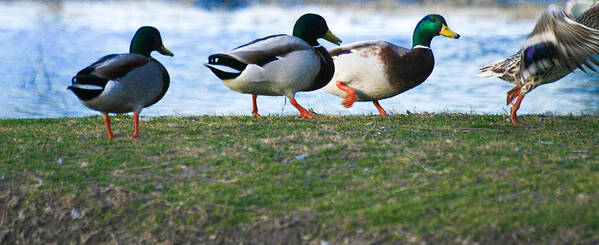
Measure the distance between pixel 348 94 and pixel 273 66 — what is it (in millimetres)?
1247

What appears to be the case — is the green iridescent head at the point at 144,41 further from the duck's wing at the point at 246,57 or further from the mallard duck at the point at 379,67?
the mallard duck at the point at 379,67

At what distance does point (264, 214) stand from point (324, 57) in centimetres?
315

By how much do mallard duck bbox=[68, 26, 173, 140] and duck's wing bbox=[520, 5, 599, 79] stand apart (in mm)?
3448

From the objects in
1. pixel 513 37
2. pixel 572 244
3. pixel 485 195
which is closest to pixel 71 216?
pixel 485 195

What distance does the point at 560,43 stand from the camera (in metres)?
6.74

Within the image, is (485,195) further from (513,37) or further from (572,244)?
(513,37)

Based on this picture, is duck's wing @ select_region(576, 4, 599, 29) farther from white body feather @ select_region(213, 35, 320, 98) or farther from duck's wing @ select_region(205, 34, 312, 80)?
duck's wing @ select_region(205, 34, 312, 80)

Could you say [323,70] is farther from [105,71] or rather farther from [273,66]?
[105,71]

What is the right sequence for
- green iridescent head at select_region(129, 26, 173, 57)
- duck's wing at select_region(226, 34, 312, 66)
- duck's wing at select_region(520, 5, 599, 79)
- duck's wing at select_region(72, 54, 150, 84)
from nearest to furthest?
1. duck's wing at select_region(72, 54, 150, 84)
2. duck's wing at select_region(520, 5, 599, 79)
3. green iridescent head at select_region(129, 26, 173, 57)
4. duck's wing at select_region(226, 34, 312, 66)

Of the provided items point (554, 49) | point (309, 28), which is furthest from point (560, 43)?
point (309, 28)

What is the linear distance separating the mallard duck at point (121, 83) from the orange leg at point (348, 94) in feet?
7.40

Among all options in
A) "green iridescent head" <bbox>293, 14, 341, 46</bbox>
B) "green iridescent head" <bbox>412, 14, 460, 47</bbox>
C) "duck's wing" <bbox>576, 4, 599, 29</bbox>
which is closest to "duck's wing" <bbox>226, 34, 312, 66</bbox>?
"green iridescent head" <bbox>293, 14, 341, 46</bbox>

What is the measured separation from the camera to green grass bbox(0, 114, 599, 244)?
457cm

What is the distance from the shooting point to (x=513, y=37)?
887 inches
